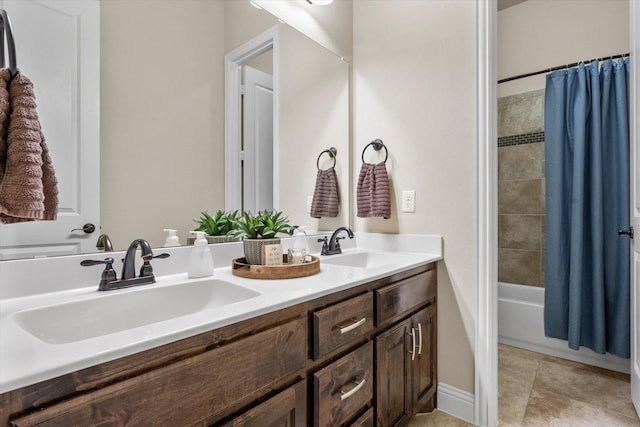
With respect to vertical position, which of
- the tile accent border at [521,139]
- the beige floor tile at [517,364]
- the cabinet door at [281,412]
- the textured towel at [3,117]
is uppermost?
the tile accent border at [521,139]

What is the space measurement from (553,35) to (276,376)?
10.2ft

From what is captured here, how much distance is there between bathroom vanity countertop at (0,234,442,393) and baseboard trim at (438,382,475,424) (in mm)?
764

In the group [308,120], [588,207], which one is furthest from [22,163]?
[588,207]

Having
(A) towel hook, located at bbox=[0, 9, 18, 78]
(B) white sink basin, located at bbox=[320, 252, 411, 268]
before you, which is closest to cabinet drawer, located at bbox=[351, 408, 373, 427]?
(B) white sink basin, located at bbox=[320, 252, 411, 268]

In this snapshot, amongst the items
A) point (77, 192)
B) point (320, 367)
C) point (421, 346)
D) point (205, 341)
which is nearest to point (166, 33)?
point (77, 192)

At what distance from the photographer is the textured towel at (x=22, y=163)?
2.41ft

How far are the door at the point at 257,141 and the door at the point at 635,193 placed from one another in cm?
170

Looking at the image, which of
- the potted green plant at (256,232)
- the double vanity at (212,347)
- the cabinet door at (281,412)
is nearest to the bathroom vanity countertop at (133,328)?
the double vanity at (212,347)

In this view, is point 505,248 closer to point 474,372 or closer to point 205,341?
point 474,372

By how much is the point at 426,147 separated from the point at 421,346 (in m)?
0.96

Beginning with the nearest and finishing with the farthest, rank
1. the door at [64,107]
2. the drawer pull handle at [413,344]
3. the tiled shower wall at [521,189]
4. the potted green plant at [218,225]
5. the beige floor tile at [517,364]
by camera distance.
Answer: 1. the door at [64,107]
2. the potted green plant at [218,225]
3. the drawer pull handle at [413,344]
4. the beige floor tile at [517,364]
5. the tiled shower wall at [521,189]

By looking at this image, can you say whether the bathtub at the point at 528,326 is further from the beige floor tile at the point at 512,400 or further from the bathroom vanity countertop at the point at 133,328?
the bathroom vanity countertop at the point at 133,328

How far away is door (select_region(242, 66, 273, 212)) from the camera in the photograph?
1501mm

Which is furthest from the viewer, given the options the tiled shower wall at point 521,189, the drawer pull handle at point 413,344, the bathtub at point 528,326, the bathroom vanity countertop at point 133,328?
the tiled shower wall at point 521,189
